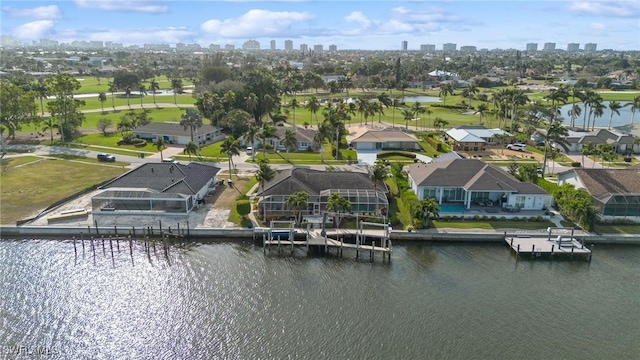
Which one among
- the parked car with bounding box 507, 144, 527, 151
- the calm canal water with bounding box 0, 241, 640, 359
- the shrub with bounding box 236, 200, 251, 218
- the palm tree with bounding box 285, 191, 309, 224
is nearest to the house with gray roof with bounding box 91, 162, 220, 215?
the shrub with bounding box 236, 200, 251, 218

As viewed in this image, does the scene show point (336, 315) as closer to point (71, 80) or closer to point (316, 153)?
point (316, 153)

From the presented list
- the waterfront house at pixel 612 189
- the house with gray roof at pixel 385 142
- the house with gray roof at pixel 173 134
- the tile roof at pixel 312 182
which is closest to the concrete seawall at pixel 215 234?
the waterfront house at pixel 612 189

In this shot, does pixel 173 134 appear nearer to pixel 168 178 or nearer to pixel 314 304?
pixel 168 178

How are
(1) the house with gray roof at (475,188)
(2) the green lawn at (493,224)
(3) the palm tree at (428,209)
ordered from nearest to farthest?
1. (3) the palm tree at (428,209)
2. (2) the green lawn at (493,224)
3. (1) the house with gray roof at (475,188)

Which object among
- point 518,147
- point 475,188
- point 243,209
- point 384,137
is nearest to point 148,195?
point 243,209

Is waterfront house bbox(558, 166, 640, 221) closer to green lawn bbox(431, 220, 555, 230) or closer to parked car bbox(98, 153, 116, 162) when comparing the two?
green lawn bbox(431, 220, 555, 230)

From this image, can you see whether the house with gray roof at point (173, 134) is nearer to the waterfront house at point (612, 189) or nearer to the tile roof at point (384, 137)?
the tile roof at point (384, 137)
